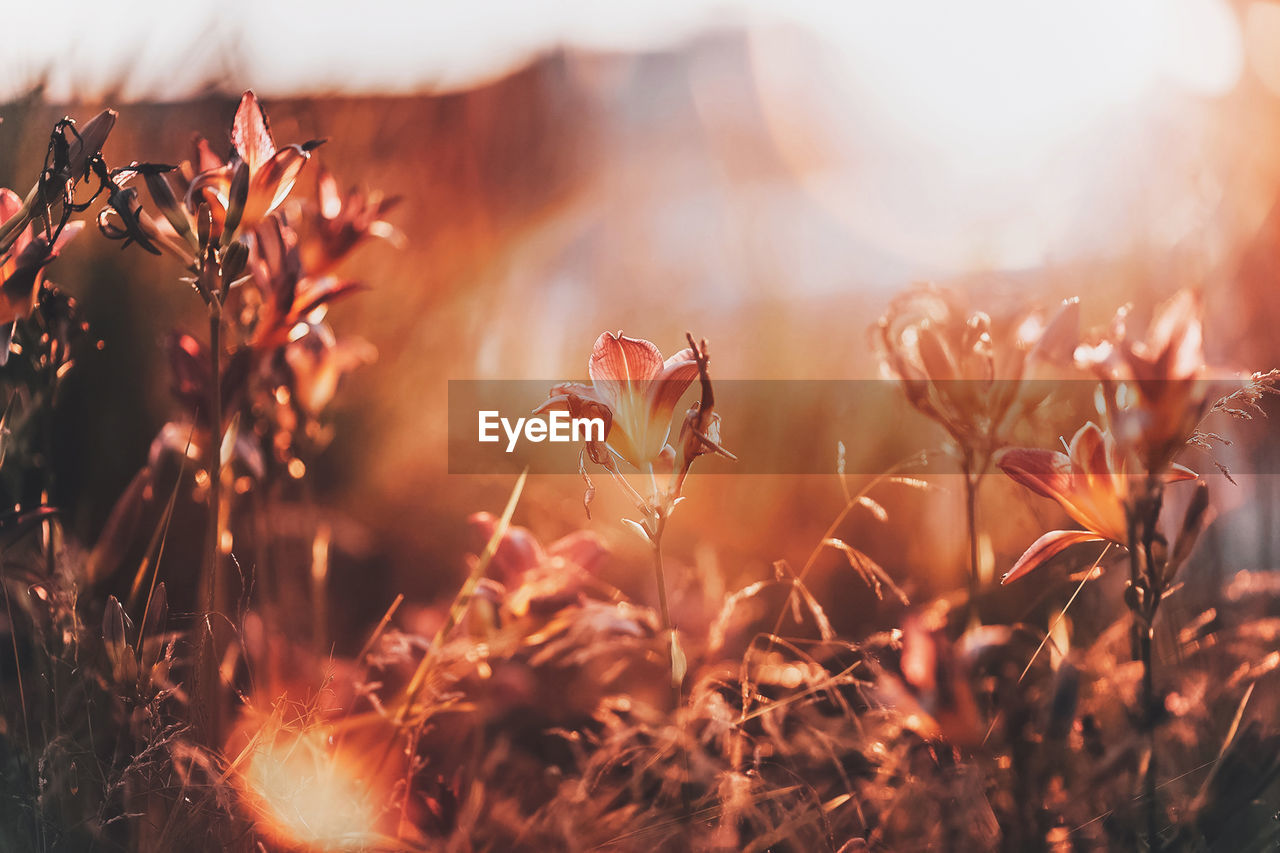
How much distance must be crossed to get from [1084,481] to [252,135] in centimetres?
74

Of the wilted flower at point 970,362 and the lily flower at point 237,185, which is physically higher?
the lily flower at point 237,185

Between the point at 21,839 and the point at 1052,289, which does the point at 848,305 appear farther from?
the point at 21,839

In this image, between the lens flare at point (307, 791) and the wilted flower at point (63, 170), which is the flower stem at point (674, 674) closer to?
the lens flare at point (307, 791)

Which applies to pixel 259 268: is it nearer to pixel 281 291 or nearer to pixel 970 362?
pixel 281 291

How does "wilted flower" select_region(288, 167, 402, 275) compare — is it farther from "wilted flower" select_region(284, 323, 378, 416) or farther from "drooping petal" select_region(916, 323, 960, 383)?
"drooping petal" select_region(916, 323, 960, 383)

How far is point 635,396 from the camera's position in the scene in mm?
632

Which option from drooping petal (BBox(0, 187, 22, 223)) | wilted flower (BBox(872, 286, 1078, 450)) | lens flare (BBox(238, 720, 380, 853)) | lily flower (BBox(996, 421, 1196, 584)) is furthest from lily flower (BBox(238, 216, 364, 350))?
lily flower (BBox(996, 421, 1196, 584))

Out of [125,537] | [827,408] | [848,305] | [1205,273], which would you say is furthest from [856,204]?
[125,537]

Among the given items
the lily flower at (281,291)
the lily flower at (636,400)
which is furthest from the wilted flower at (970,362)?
the lily flower at (281,291)

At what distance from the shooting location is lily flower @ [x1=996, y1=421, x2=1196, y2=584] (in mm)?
617

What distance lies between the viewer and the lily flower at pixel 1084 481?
0.62 m

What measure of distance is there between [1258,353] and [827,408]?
42 centimetres

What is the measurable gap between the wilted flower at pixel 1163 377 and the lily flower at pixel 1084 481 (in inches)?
0.8

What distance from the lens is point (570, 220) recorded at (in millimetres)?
791
